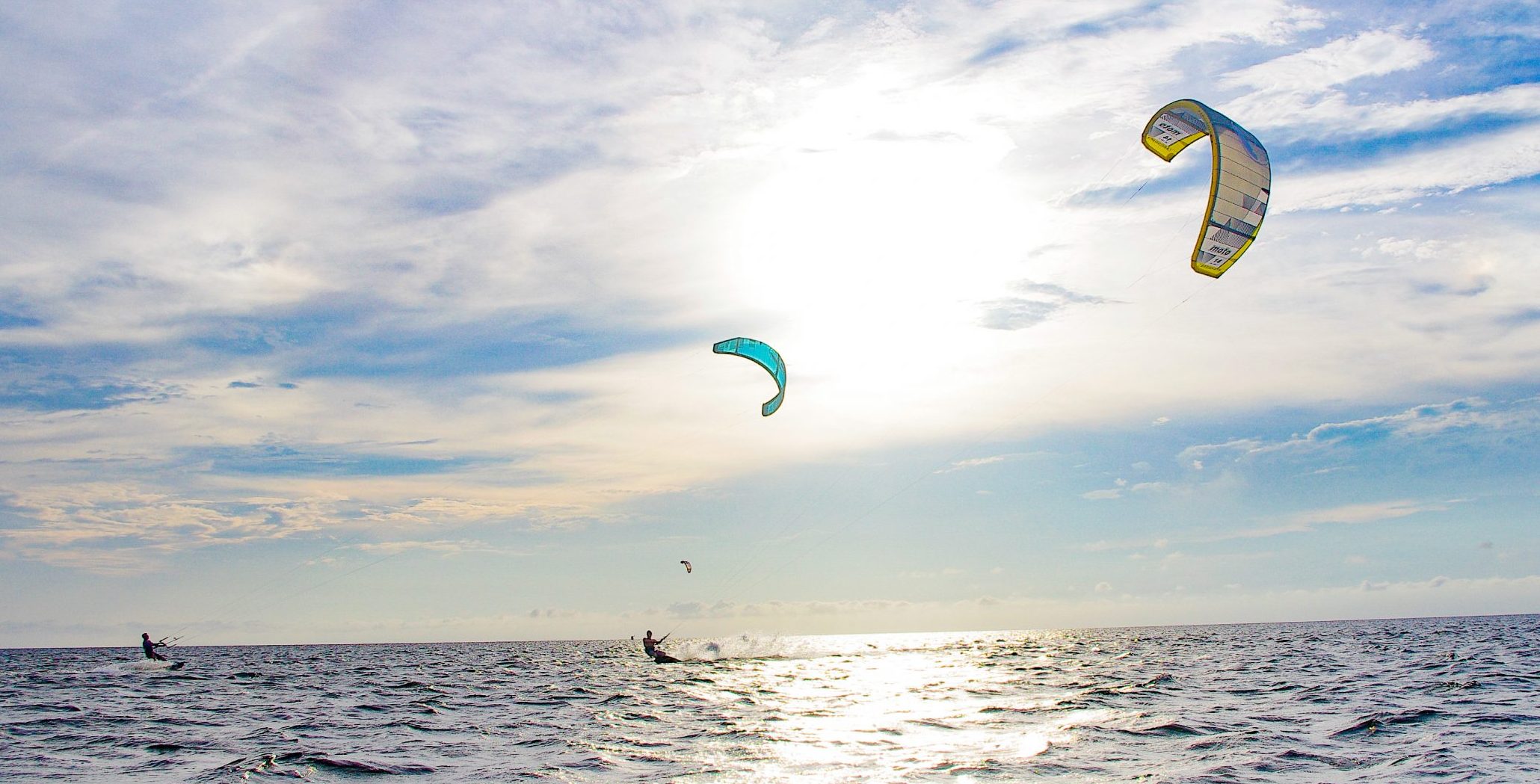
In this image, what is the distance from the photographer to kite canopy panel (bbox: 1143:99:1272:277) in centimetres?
1783

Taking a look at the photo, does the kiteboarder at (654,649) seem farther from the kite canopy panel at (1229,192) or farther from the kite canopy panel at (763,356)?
the kite canopy panel at (1229,192)

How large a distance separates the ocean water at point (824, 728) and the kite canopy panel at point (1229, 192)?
853cm

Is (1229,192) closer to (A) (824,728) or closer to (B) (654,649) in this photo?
(A) (824,728)

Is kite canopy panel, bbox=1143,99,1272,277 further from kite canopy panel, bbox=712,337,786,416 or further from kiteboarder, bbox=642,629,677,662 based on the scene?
kiteboarder, bbox=642,629,677,662

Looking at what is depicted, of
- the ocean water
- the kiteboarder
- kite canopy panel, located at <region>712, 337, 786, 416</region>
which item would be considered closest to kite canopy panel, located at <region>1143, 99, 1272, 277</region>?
the ocean water

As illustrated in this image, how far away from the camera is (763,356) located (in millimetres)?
26781

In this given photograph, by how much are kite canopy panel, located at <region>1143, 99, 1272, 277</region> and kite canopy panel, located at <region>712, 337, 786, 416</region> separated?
38.4 ft

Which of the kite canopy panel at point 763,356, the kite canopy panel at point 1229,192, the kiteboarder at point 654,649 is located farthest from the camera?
the kiteboarder at point 654,649

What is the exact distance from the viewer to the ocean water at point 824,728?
14336 mm

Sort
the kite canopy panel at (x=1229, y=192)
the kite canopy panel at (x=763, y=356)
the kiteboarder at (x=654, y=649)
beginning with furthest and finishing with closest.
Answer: the kiteboarder at (x=654, y=649) → the kite canopy panel at (x=763, y=356) → the kite canopy panel at (x=1229, y=192)

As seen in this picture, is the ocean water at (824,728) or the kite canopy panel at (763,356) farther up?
the kite canopy panel at (763,356)

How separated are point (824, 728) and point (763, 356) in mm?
10858

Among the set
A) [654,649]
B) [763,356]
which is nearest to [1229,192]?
[763,356]

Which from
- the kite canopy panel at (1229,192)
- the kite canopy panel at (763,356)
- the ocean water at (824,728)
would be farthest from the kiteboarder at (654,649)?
the kite canopy panel at (1229,192)
